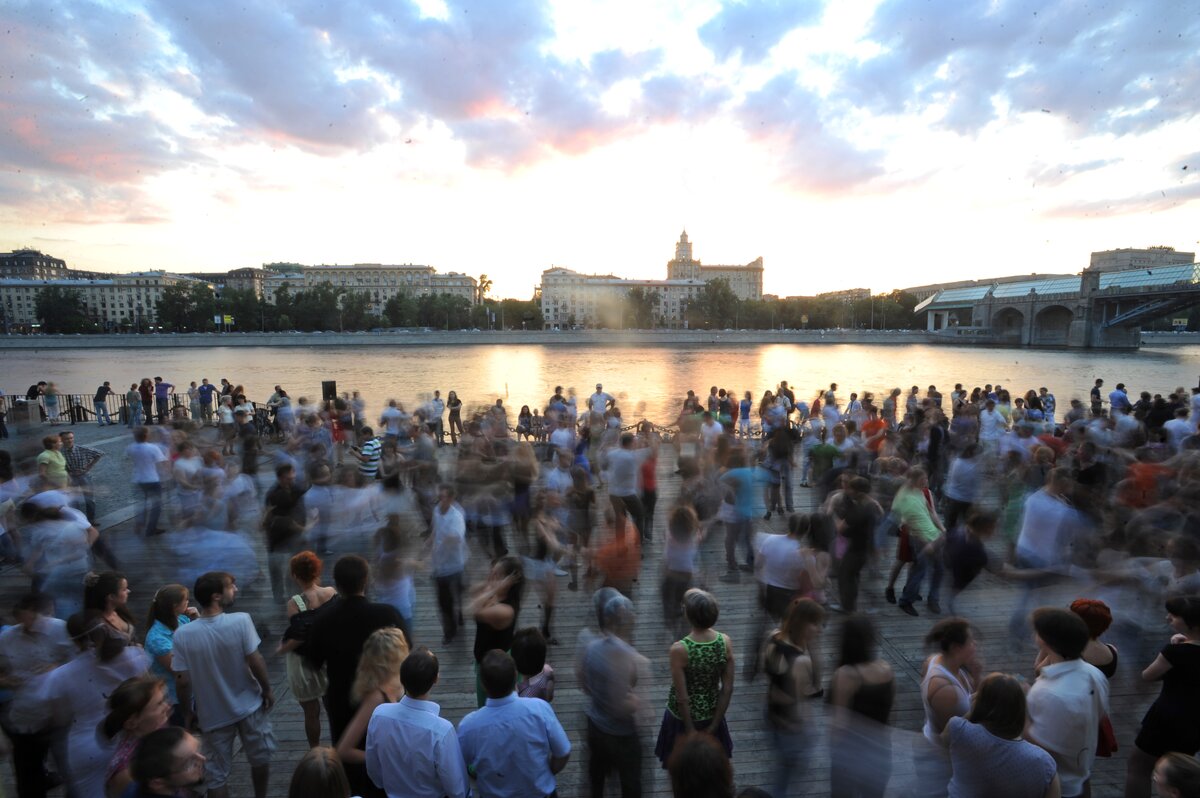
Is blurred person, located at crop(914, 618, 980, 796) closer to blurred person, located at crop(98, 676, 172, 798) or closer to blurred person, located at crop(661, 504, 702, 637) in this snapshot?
blurred person, located at crop(661, 504, 702, 637)

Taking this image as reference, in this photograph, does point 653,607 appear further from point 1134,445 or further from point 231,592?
point 1134,445

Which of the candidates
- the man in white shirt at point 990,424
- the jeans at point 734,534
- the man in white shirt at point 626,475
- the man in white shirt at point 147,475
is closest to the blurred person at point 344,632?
the man in white shirt at point 626,475

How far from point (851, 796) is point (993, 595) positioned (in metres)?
4.46

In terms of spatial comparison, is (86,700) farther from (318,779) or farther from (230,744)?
(318,779)

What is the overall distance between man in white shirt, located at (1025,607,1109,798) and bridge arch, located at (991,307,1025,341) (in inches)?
3903

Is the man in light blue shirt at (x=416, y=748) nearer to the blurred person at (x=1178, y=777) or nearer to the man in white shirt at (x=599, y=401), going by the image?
the blurred person at (x=1178, y=777)

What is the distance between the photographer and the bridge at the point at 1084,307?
2618 inches

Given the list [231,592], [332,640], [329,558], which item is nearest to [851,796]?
[332,640]

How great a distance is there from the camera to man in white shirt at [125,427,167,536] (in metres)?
7.27

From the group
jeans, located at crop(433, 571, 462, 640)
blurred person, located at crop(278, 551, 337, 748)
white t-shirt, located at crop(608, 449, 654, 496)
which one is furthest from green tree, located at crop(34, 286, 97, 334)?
blurred person, located at crop(278, 551, 337, 748)

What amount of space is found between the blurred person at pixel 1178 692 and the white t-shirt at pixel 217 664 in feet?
14.5

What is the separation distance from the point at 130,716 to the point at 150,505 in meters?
6.34

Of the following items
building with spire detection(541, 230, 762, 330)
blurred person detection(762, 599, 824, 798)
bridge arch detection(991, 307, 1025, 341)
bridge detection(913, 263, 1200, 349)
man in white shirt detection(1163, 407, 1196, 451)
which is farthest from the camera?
building with spire detection(541, 230, 762, 330)

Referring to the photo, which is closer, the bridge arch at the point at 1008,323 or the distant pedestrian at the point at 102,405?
the distant pedestrian at the point at 102,405
